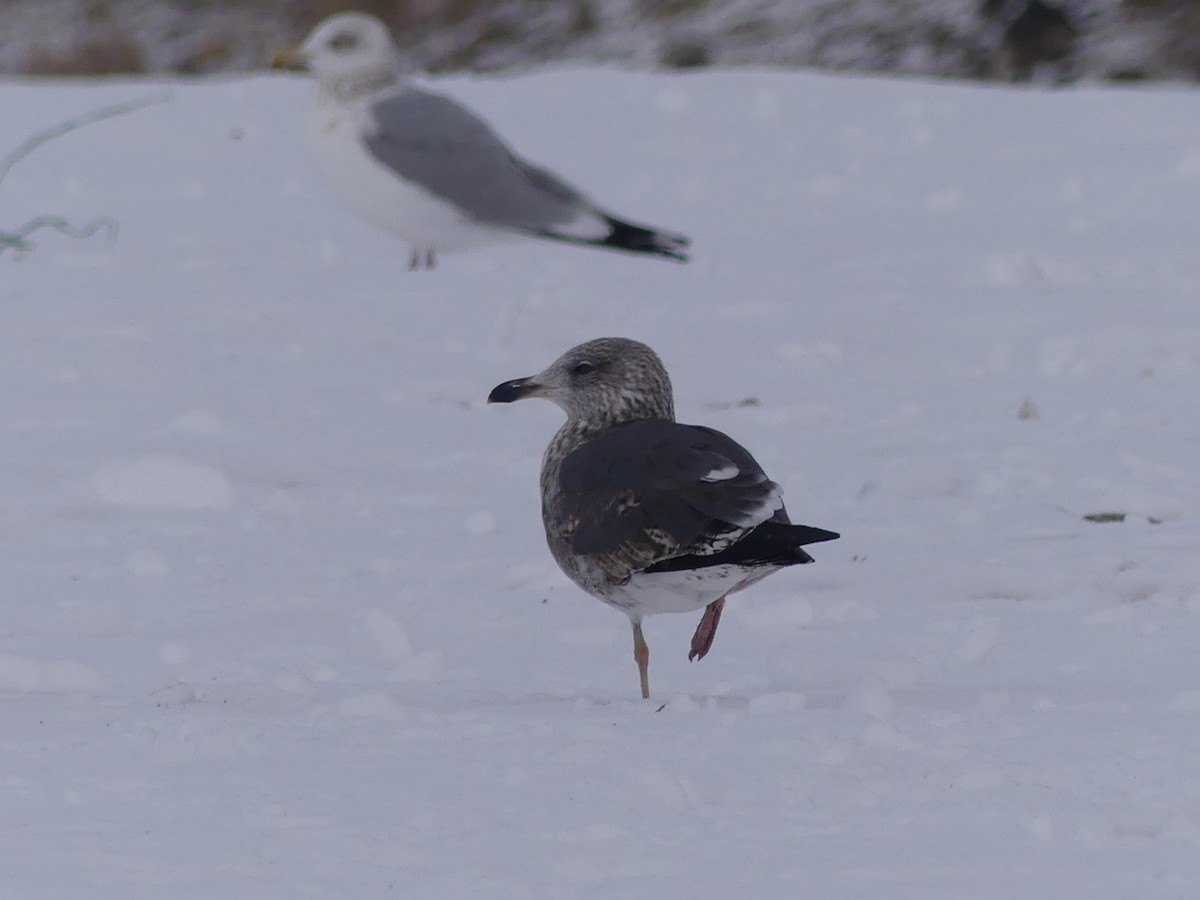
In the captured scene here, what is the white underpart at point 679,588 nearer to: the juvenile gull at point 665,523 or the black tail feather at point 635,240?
the juvenile gull at point 665,523

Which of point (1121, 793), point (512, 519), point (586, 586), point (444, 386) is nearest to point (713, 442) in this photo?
point (586, 586)

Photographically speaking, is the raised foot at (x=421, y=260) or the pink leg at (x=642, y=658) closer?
the pink leg at (x=642, y=658)

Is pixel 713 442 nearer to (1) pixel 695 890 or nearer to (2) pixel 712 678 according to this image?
(2) pixel 712 678

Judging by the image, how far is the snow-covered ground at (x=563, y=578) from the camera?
2645mm

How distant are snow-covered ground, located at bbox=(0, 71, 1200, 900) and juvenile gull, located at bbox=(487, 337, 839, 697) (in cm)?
20

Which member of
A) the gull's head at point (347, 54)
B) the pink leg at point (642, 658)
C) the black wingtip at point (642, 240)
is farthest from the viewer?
the gull's head at point (347, 54)

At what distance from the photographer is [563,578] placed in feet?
14.0

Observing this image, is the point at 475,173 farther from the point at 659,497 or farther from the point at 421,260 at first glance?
the point at 659,497

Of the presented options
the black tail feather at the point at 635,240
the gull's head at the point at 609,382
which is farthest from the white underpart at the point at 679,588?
the black tail feather at the point at 635,240

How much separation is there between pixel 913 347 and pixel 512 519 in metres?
2.30

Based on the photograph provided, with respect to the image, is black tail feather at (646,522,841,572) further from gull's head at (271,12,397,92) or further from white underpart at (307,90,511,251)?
gull's head at (271,12,397,92)

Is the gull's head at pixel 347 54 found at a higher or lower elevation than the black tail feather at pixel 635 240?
higher

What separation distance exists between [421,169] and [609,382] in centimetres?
402

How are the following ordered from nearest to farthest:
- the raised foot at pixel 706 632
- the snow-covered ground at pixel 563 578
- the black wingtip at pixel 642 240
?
the snow-covered ground at pixel 563 578, the raised foot at pixel 706 632, the black wingtip at pixel 642 240
